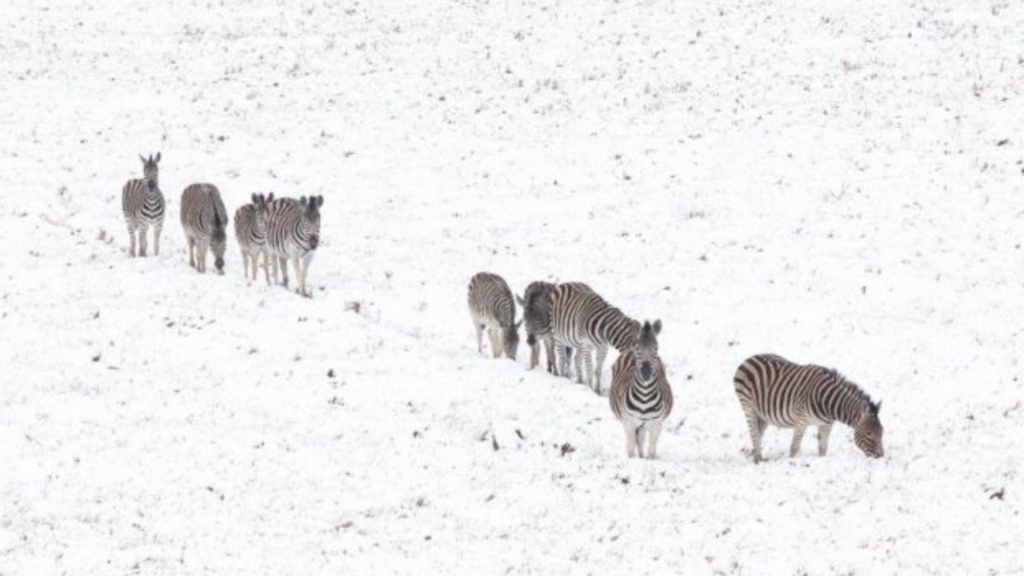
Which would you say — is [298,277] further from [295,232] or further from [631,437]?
[631,437]

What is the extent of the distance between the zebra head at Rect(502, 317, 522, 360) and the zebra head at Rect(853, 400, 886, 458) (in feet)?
26.5

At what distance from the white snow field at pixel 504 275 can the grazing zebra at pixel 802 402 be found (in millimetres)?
592

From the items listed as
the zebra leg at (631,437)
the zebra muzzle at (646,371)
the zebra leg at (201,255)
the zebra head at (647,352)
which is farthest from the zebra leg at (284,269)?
A: the zebra muzzle at (646,371)

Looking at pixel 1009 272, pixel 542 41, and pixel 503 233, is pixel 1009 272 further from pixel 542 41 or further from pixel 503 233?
pixel 542 41

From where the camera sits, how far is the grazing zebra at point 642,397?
16.3m

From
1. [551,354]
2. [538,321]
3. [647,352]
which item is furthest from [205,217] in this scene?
[647,352]

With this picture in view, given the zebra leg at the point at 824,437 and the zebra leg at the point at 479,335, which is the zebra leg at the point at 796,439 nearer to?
the zebra leg at the point at 824,437

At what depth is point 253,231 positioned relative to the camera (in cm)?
2595

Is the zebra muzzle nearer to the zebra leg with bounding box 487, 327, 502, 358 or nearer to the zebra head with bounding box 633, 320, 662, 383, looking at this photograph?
the zebra head with bounding box 633, 320, 662, 383

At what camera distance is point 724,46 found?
43906 millimetres

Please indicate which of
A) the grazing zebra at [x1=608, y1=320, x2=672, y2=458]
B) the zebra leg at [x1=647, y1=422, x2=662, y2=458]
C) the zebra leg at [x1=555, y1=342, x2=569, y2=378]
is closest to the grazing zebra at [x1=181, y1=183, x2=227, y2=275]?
the zebra leg at [x1=555, y1=342, x2=569, y2=378]

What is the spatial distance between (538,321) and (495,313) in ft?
3.18

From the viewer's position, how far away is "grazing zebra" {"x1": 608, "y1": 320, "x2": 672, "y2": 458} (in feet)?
53.4

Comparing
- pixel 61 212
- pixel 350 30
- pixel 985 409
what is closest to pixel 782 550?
pixel 985 409
